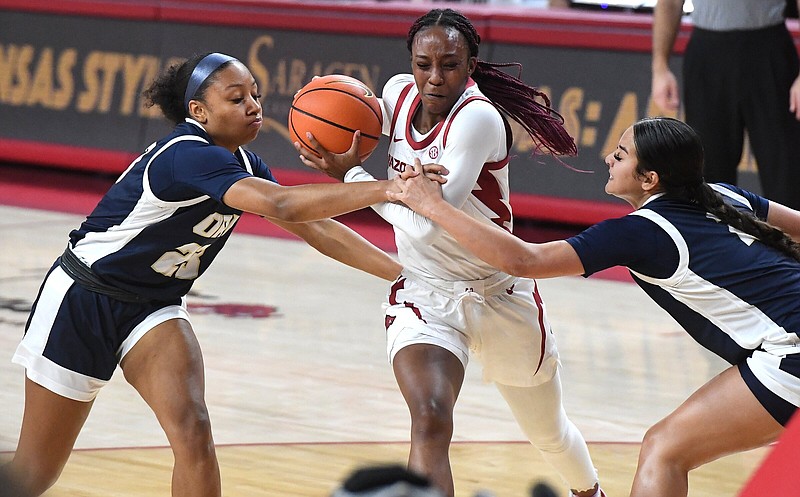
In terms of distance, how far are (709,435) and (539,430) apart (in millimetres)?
763

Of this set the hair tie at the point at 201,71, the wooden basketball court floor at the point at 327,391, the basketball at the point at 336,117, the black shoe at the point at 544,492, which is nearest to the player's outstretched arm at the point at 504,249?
the basketball at the point at 336,117

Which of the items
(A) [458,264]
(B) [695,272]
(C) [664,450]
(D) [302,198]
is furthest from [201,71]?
(C) [664,450]

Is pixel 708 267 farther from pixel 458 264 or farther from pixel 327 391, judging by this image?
pixel 327 391

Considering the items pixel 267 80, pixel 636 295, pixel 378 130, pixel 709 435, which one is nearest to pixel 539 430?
pixel 709 435

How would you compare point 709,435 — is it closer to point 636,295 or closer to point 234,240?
point 636,295

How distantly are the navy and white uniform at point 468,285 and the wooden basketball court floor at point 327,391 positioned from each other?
2.65 feet

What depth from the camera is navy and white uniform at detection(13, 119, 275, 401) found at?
4.10m

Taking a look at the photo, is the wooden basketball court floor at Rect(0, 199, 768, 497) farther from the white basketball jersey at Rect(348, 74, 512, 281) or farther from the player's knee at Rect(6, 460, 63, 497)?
the white basketball jersey at Rect(348, 74, 512, 281)

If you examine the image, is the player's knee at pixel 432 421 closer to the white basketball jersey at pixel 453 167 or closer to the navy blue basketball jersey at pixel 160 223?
the white basketball jersey at pixel 453 167

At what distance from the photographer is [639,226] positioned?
3854 millimetres

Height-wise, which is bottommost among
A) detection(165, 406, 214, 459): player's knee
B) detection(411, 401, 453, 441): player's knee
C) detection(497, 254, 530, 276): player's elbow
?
detection(165, 406, 214, 459): player's knee

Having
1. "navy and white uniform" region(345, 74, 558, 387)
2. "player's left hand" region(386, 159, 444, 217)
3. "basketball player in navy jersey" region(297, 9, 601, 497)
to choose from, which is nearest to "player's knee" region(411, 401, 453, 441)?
"basketball player in navy jersey" region(297, 9, 601, 497)

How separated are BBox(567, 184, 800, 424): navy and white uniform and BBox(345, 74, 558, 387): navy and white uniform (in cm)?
50

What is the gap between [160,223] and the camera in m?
4.15
